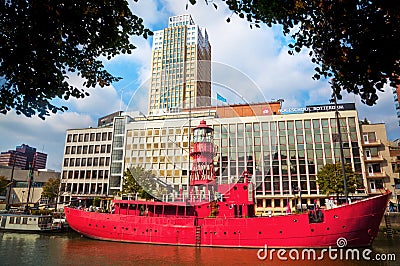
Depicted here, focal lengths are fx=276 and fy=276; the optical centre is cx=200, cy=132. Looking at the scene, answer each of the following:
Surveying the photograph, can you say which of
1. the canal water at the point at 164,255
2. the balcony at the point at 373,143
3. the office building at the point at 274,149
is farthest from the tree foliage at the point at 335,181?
the balcony at the point at 373,143

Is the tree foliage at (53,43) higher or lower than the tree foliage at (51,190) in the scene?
higher

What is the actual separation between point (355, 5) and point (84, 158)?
60712 mm

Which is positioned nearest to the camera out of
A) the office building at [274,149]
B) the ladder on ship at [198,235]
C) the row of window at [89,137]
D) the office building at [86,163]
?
the ladder on ship at [198,235]

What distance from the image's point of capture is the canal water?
1652 cm

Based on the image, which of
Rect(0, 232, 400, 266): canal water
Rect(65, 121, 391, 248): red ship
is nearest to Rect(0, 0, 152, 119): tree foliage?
Rect(0, 232, 400, 266): canal water

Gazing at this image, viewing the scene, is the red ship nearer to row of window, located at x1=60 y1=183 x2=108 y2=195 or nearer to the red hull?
the red hull

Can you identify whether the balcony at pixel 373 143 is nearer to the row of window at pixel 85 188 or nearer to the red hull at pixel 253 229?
the red hull at pixel 253 229

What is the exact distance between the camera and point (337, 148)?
150 feet

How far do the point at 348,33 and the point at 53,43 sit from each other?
265 inches

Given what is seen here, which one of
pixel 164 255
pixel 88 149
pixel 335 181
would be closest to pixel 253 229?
pixel 164 255
